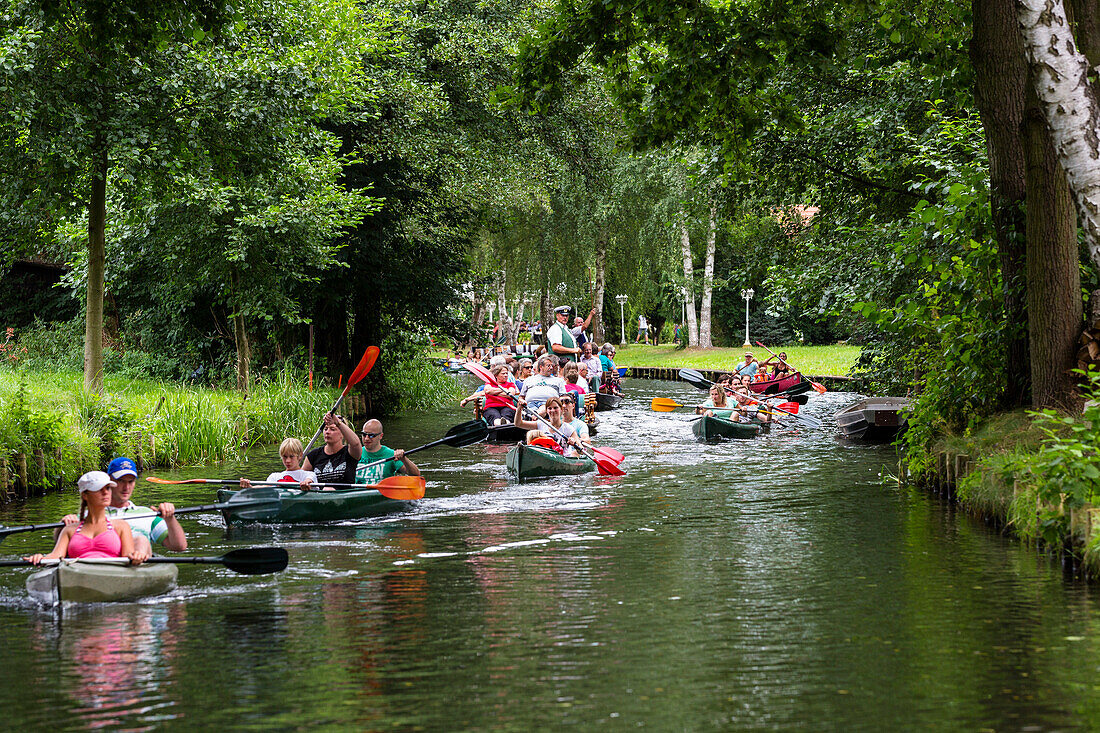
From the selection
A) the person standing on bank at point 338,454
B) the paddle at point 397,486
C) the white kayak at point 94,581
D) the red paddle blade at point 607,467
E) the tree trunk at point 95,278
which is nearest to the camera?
the white kayak at point 94,581

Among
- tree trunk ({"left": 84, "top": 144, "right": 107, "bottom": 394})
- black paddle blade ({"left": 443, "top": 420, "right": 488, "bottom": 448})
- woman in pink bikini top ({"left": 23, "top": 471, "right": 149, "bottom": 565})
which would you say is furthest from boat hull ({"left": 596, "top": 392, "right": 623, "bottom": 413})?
woman in pink bikini top ({"left": 23, "top": 471, "right": 149, "bottom": 565})

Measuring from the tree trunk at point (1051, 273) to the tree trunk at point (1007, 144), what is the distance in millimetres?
712

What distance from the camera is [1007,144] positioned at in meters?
10.9

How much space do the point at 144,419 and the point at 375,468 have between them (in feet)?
14.5

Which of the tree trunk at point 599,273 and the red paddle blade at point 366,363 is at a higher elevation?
the tree trunk at point 599,273

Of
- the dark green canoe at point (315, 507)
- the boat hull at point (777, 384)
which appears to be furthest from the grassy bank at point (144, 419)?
the boat hull at point (777, 384)

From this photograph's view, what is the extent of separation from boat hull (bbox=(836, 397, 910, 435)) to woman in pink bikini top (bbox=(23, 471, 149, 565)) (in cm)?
1299

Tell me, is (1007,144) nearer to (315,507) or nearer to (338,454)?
(338,454)

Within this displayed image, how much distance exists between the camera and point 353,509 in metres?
11.1

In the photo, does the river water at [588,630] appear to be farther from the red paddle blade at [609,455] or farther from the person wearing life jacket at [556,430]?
the person wearing life jacket at [556,430]

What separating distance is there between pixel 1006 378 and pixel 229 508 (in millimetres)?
7803

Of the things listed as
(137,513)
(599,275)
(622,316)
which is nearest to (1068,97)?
(137,513)

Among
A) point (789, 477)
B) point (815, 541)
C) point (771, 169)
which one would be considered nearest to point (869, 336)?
point (771, 169)

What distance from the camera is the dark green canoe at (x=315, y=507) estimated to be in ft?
34.6
